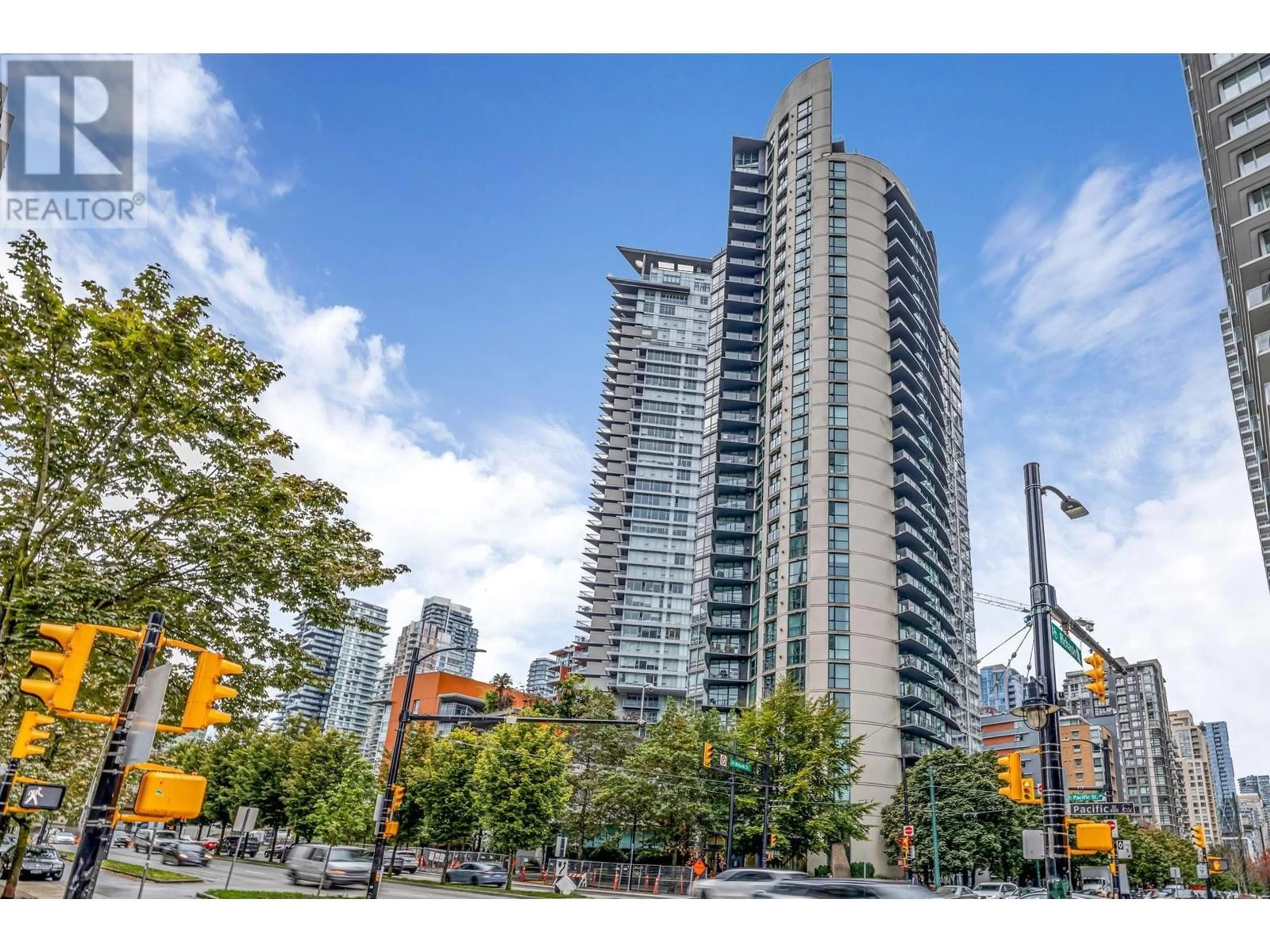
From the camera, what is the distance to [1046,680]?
44.3 feet

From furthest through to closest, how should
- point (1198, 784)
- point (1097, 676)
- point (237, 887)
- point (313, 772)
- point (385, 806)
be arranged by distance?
point (1198, 784) < point (313, 772) < point (237, 887) < point (385, 806) < point (1097, 676)

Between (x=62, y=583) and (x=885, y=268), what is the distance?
75.1 meters

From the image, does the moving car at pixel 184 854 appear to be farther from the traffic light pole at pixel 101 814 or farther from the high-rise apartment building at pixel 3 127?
the traffic light pole at pixel 101 814

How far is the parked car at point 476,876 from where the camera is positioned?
40.2 m

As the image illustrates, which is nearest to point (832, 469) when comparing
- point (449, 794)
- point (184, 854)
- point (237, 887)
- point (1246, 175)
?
point (1246, 175)

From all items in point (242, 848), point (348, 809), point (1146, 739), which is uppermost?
point (1146, 739)

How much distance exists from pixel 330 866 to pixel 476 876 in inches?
460

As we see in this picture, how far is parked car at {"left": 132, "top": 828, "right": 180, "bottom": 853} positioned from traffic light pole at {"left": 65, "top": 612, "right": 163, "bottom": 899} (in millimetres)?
32325

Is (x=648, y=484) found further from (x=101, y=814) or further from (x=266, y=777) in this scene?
(x=101, y=814)

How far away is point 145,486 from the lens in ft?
53.0

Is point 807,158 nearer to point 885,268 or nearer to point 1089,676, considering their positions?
point 885,268

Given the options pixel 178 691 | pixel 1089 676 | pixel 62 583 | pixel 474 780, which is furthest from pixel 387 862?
pixel 1089 676

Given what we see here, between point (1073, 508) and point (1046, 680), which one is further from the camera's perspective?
point (1073, 508)

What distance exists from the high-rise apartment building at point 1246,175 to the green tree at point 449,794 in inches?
1730
